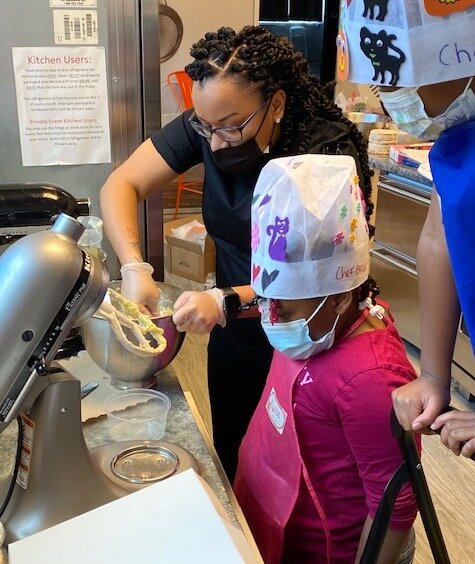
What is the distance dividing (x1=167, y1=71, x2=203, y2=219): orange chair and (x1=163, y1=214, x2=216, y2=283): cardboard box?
0.73 m

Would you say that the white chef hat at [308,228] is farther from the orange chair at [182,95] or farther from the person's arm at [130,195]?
the orange chair at [182,95]

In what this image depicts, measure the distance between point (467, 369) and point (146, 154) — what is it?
5.65 feet

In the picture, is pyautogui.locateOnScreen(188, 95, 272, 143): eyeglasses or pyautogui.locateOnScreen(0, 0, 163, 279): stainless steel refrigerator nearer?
pyautogui.locateOnScreen(188, 95, 272, 143): eyeglasses

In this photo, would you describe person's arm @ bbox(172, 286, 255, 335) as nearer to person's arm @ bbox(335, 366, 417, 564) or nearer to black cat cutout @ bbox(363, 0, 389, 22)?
person's arm @ bbox(335, 366, 417, 564)

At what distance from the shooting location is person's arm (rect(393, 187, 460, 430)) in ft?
3.38

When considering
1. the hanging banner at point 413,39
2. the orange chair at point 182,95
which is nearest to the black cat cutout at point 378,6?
the hanging banner at point 413,39

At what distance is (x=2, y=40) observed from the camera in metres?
1.45

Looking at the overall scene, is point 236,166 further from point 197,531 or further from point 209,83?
point 197,531

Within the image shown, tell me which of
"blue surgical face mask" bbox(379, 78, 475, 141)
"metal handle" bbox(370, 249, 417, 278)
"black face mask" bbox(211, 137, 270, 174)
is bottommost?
"metal handle" bbox(370, 249, 417, 278)

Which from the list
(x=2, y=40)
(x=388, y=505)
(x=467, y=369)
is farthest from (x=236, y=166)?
(x=467, y=369)

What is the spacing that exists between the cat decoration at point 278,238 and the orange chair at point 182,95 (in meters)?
3.43

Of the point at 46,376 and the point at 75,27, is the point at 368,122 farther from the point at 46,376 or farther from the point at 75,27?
the point at 46,376

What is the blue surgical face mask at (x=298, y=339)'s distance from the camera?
3.39 ft

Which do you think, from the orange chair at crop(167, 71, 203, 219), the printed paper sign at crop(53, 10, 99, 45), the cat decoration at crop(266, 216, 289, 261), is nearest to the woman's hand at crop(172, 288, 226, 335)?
the cat decoration at crop(266, 216, 289, 261)
